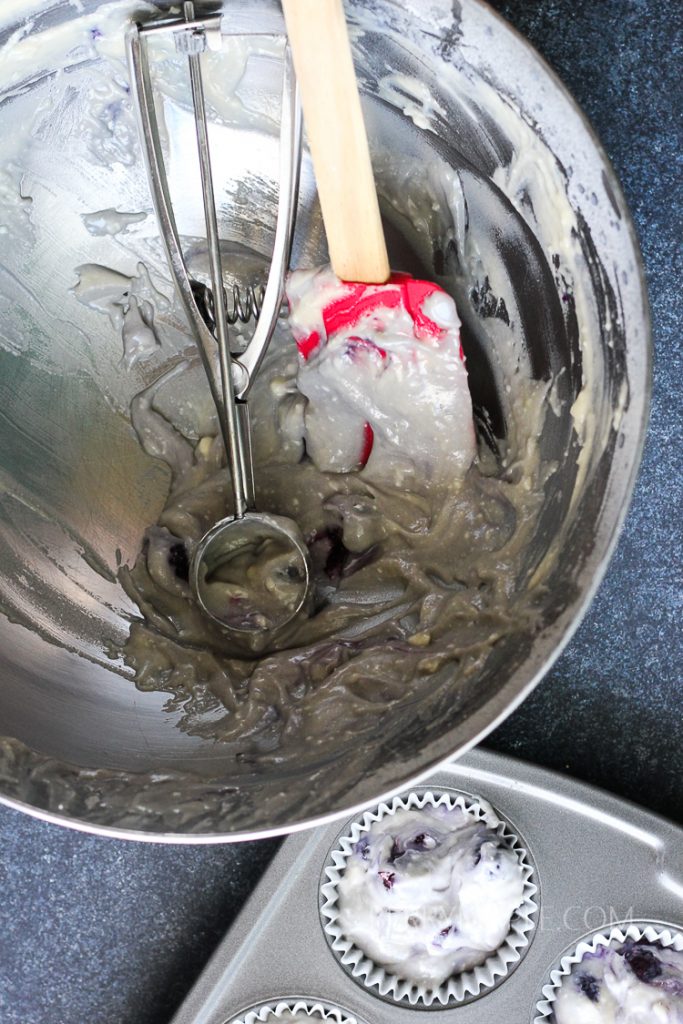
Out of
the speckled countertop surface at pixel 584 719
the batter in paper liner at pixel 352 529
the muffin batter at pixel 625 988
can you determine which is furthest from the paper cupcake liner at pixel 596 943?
the batter in paper liner at pixel 352 529

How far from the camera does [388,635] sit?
3.45 feet

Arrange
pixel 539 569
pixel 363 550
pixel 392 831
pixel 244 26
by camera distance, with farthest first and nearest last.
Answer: pixel 392 831
pixel 363 550
pixel 244 26
pixel 539 569

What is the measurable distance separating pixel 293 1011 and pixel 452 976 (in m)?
0.22

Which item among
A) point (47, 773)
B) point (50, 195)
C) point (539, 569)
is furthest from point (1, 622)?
point (539, 569)

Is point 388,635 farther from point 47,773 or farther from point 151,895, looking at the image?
point 151,895

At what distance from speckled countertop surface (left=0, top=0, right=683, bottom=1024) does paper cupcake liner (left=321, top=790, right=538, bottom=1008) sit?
0.12 m

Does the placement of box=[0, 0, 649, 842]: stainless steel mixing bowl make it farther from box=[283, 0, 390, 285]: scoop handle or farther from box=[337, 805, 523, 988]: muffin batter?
box=[337, 805, 523, 988]: muffin batter

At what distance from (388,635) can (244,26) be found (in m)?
0.71

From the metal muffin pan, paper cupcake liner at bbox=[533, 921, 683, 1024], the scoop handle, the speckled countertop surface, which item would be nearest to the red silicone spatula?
the scoop handle

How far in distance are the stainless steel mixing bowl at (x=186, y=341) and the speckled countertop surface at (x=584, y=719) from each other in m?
0.29

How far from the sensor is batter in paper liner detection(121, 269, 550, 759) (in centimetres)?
100

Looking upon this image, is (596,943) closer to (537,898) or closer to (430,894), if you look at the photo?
(537,898)

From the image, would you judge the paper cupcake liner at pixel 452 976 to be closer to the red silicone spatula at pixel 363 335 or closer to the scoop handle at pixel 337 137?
the red silicone spatula at pixel 363 335

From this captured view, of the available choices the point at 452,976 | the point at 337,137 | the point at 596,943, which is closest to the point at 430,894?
the point at 452,976
